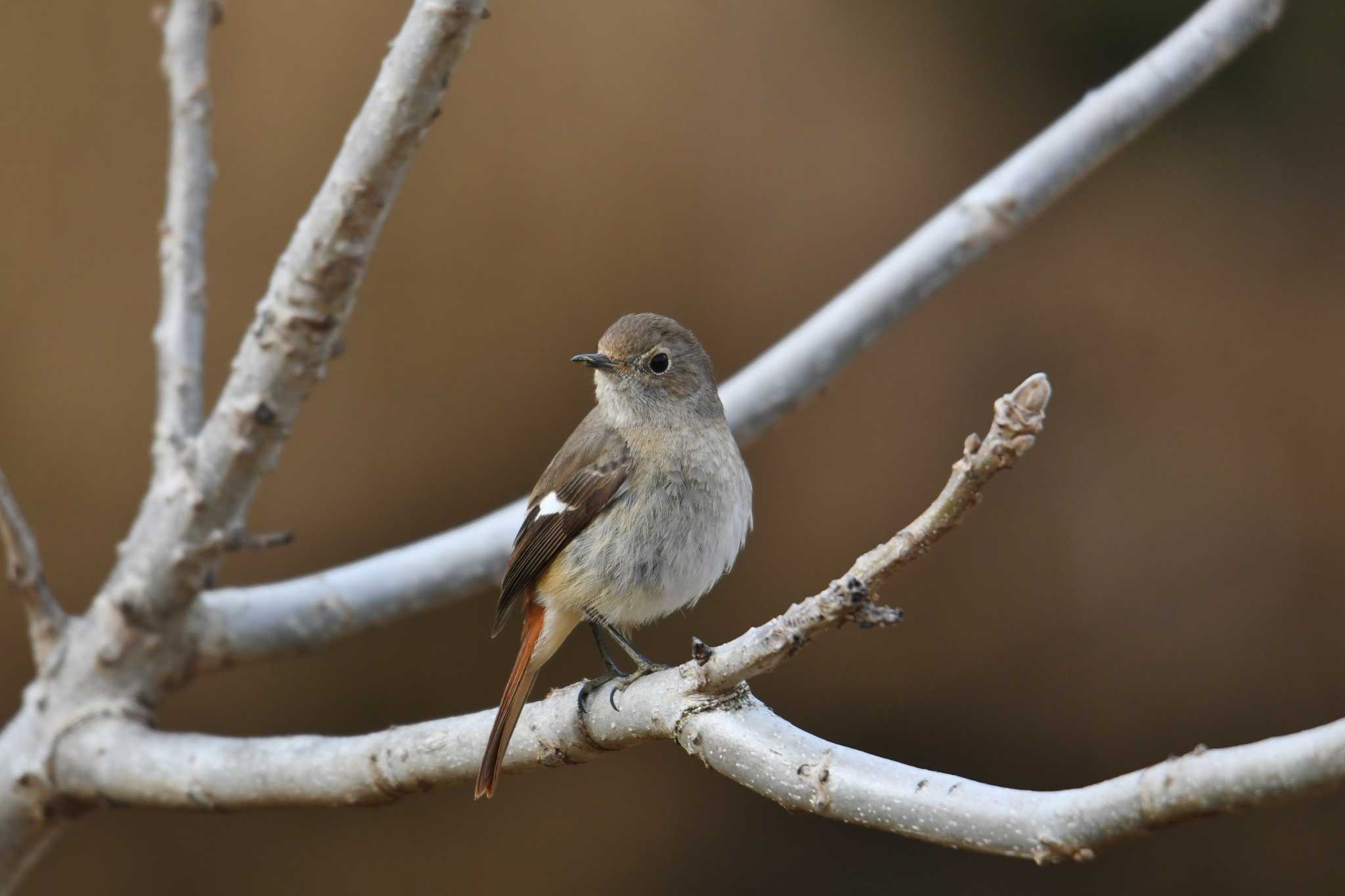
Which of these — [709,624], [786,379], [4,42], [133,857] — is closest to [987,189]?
[786,379]

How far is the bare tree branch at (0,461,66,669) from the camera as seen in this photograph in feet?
9.50

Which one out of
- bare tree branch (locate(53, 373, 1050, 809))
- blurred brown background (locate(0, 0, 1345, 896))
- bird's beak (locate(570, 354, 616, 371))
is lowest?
bare tree branch (locate(53, 373, 1050, 809))

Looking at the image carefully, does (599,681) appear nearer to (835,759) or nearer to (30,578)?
(835,759)

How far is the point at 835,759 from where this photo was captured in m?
1.72

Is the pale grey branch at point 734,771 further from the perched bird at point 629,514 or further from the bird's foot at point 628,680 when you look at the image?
the perched bird at point 629,514

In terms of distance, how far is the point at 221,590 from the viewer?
3.29 m

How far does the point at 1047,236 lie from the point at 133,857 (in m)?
4.69

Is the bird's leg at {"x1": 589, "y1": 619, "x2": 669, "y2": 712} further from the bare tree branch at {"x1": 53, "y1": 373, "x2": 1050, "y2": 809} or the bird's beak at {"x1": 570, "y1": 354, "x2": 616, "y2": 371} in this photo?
the bird's beak at {"x1": 570, "y1": 354, "x2": 616, "y2": 371}

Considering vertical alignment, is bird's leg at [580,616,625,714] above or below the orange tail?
above

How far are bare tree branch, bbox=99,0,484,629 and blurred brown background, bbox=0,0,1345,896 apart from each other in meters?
2.08

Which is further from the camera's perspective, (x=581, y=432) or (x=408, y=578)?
(x=408, y=578)

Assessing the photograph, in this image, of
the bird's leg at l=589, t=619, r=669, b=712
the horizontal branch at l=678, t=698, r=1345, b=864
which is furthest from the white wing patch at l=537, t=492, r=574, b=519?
the horizontal branch at l=678, t=698, r=1345, b=864

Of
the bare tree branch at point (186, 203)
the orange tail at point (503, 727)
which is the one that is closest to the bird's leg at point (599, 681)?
the orange tail at point (503, 727)

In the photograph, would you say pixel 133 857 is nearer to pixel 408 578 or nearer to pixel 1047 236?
pixel 408 578
